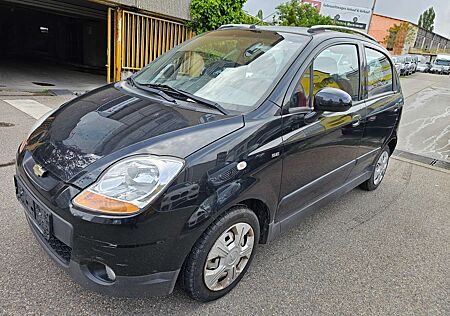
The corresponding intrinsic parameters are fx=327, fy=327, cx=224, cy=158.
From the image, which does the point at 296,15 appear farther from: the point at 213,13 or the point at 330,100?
the point at 330,100

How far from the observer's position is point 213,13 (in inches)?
410

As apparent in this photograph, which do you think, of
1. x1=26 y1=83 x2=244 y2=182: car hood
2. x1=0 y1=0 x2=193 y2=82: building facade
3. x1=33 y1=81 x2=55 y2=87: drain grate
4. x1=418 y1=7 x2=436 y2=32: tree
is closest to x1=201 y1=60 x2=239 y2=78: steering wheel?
x1=26 y1=83 x2=244 y2=182: car hood

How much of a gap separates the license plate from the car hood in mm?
228

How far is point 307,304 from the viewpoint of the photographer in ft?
7.21

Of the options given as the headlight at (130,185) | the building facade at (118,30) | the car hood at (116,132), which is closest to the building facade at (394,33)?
the building facade at (118,30)

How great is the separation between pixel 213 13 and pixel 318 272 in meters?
9.65

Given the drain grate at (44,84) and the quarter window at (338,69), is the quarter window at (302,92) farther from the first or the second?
the drain grate at (44,84)

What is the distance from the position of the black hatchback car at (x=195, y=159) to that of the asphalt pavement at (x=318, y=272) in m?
0.27

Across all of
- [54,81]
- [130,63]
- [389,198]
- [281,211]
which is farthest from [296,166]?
[54,81]

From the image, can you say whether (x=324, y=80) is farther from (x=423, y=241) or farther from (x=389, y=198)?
(x=389, y=198)

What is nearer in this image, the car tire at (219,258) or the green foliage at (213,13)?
the car tire at (219,258)

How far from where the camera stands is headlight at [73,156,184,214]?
1604mm

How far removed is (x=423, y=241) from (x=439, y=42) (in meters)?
87.5

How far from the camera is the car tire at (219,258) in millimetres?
1897
